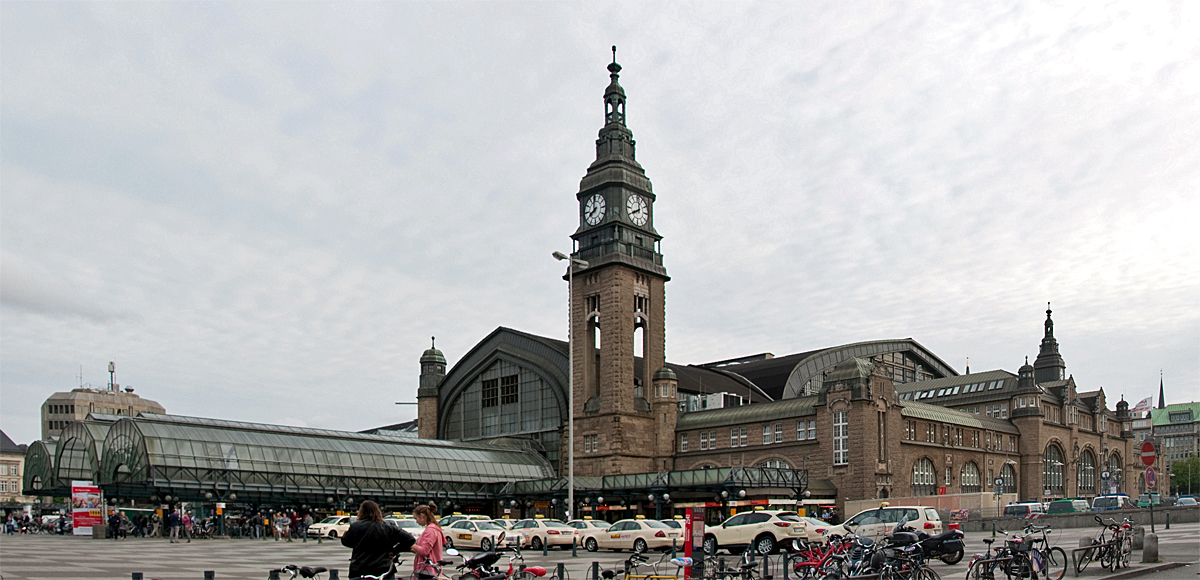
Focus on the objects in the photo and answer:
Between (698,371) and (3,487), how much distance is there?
111481 mm

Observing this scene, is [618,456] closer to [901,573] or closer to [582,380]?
[582,380]

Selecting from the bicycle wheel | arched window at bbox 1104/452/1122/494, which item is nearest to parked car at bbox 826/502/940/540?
the bicycle wheel

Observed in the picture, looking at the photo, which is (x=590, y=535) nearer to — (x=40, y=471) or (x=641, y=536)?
(x=641, y=536)

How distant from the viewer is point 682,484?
63656mm

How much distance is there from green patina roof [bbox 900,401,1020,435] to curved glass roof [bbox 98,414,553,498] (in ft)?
97.3

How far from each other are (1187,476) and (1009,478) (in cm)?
10555

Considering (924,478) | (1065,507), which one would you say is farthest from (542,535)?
(924,478)

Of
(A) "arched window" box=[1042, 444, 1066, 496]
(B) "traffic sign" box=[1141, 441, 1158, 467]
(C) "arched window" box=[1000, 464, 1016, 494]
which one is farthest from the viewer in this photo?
(A) "arched window" box=[1042, 444, 1066, 496]

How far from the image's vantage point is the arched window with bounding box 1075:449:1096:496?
99.1m

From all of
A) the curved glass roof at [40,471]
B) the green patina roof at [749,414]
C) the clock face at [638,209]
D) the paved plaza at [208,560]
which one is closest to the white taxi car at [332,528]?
the paved plaza at [208,560]

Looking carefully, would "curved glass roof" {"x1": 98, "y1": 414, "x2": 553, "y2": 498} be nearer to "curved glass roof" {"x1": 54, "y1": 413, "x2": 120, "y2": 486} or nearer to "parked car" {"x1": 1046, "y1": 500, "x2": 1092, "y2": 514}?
"curved glass roof" {"x1": 54, "y1": 413, "x2": 120, "y2": 486}

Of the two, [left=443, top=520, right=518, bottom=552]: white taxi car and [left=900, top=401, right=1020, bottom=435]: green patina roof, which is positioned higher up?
[left=900, top=401, right=1020, bottom=435]: green patina roof

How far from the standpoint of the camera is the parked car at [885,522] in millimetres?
35531

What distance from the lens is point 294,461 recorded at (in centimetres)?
7088
